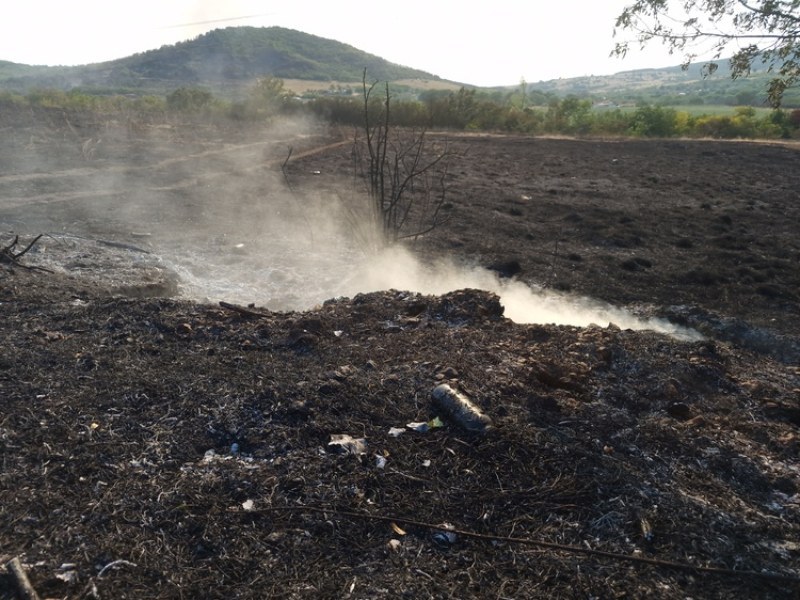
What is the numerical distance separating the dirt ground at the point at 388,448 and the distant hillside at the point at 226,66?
7861cm

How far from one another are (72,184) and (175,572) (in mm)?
12992

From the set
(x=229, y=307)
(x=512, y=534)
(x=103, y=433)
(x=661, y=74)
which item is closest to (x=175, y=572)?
(x=103, y=433)

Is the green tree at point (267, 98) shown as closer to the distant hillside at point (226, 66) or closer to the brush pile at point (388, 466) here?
the brush pile at point (388, 466)

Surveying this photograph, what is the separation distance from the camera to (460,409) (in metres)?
3.75

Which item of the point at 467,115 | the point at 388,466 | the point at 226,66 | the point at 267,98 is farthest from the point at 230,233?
the point at 226,66

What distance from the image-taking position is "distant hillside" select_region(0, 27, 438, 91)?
3233 inches

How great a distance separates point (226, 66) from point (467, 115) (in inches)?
2956

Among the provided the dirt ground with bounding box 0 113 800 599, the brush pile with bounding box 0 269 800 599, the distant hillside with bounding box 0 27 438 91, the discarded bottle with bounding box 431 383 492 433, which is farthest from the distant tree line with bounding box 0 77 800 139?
the distant hillside with bounding box 0 27 438 91

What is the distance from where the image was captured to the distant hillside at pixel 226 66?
82.1 m

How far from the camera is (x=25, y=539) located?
8.99 feet

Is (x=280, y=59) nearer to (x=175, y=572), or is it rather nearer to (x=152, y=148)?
(x=152, y=148)

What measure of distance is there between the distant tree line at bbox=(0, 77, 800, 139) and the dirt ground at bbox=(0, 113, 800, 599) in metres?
21.3

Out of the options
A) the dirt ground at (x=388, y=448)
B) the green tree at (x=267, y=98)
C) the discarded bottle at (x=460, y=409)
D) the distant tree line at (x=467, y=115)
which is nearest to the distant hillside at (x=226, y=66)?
the green tree at (x=267, y=98)

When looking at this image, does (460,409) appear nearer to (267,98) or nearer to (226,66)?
(267,98)
